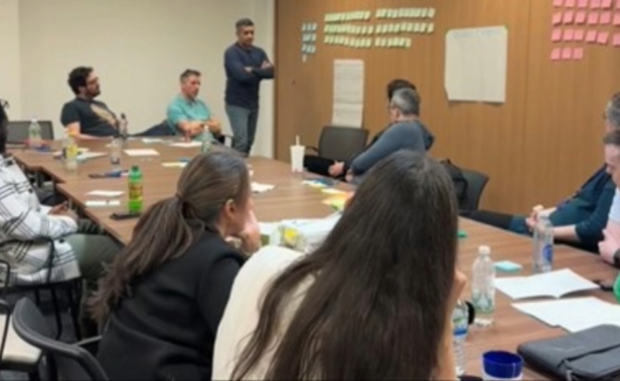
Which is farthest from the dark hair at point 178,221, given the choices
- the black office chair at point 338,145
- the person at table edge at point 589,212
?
the black office chair at point 338,145

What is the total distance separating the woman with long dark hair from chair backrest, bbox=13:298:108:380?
4.5 inches

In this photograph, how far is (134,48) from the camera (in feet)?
27.6

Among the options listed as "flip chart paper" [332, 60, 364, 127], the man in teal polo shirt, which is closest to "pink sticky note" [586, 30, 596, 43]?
"flip chart paper" [332, 60, 364, 127]

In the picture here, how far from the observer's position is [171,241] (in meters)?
1.87

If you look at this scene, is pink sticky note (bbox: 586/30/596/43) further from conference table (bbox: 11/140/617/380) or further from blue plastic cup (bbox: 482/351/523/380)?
blue plastic cup (bbox: 482/351/523/380)

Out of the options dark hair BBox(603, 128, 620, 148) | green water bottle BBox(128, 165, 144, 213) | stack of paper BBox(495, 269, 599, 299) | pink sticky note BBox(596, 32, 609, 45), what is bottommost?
stack of paper BBox(495, 269, 599, 299)

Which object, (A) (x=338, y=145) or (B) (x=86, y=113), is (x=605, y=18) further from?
(B) (x=86, y=113)

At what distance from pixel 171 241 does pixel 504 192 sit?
13.3 feet

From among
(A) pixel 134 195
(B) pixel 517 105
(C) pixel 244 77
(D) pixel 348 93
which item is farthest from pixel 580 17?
(C) pixel 244 77

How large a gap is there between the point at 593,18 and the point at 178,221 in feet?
12.1

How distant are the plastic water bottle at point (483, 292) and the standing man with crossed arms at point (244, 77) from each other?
5233 millimetres

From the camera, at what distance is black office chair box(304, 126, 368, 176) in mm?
6652

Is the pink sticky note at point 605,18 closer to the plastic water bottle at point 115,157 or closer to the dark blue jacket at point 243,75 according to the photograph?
the plastic water bottle at point 115,157

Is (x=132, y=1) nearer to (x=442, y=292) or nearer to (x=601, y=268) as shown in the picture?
(x=601, y=268)
